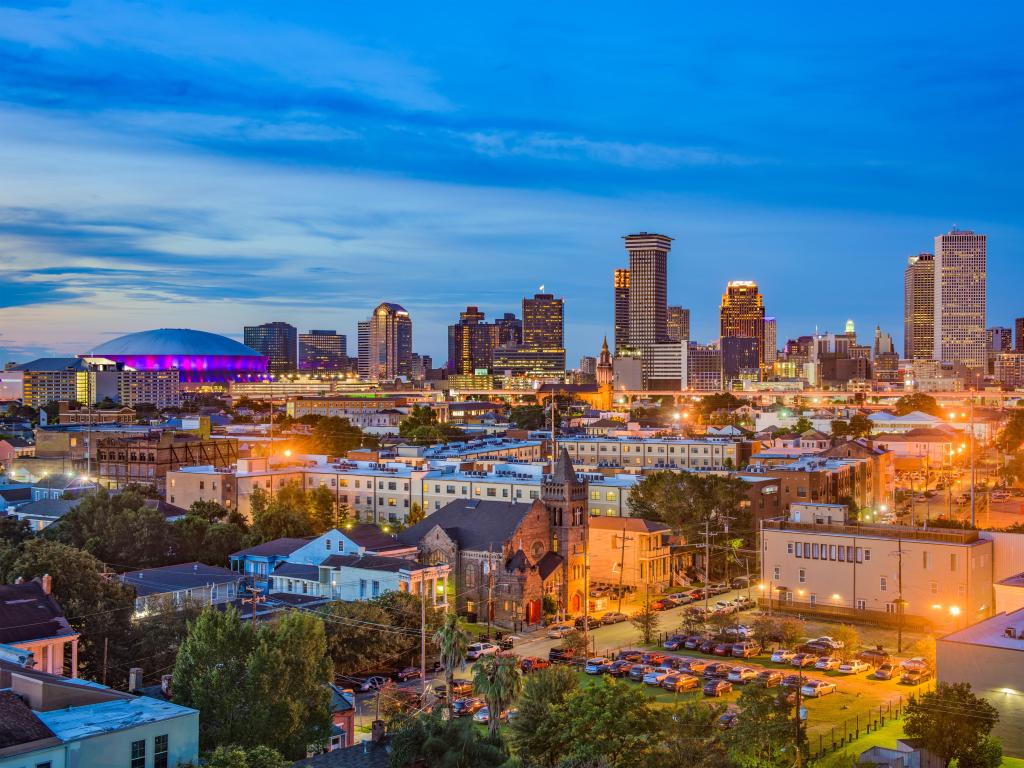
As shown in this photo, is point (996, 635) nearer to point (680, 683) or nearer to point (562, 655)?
point (680, 683)

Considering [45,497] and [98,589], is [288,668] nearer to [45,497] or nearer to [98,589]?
[98,589]

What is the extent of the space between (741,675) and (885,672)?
6.24 meters

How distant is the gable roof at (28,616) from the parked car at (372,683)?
11.5 meters

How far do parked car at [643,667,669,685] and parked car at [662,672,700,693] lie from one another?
26 cm

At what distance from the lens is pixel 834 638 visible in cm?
4969

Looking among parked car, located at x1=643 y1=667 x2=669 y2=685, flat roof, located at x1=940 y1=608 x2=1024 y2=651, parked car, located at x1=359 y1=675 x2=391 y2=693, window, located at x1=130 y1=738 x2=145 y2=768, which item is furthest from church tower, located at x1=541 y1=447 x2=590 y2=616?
window, located at x1=130 y1=738 x2=145 y2=768

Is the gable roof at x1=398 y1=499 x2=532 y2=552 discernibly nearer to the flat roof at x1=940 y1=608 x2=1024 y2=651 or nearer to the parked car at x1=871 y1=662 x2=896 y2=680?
the parked car at x1=871 y1=662 x2=896 y2=680

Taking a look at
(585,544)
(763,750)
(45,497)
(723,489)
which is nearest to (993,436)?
(723,489)

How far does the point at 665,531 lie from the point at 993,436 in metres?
130

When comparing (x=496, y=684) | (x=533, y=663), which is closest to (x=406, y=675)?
(x=533, y=663)

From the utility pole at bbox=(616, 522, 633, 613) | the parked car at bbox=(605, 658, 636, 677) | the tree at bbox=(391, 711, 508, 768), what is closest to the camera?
the tree at bbox=(391, 711, 508, 768)

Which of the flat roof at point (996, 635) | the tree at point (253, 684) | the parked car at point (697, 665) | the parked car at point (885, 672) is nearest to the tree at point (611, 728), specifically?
the tree at point (253, 684)

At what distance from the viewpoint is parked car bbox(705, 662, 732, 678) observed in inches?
1751

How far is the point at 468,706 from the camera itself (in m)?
39.5
